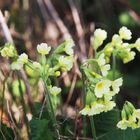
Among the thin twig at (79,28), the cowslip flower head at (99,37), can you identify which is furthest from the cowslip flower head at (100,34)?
the thin twig at (79,28)

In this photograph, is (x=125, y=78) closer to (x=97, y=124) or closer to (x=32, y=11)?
(x=32, y=11)

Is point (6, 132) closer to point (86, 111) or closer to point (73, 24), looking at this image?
point (86, 111)

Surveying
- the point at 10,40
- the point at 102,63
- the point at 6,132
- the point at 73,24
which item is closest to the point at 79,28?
the point at 73,24

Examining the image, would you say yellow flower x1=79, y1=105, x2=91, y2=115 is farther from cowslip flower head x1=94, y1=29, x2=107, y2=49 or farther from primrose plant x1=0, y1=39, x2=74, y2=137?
cowslip flower head x1=94, y1=29, x2=107, y2=49

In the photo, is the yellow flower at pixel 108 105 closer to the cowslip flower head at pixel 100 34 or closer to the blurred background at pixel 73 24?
the cowslip flower head at pixel 100 34

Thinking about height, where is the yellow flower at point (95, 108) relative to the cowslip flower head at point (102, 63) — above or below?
below

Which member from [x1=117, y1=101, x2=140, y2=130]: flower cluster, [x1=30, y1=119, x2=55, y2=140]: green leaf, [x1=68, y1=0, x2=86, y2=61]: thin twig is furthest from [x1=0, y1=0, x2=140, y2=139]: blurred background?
[x1=117, y1=101, x2=140, y2=130]: flower cluster
